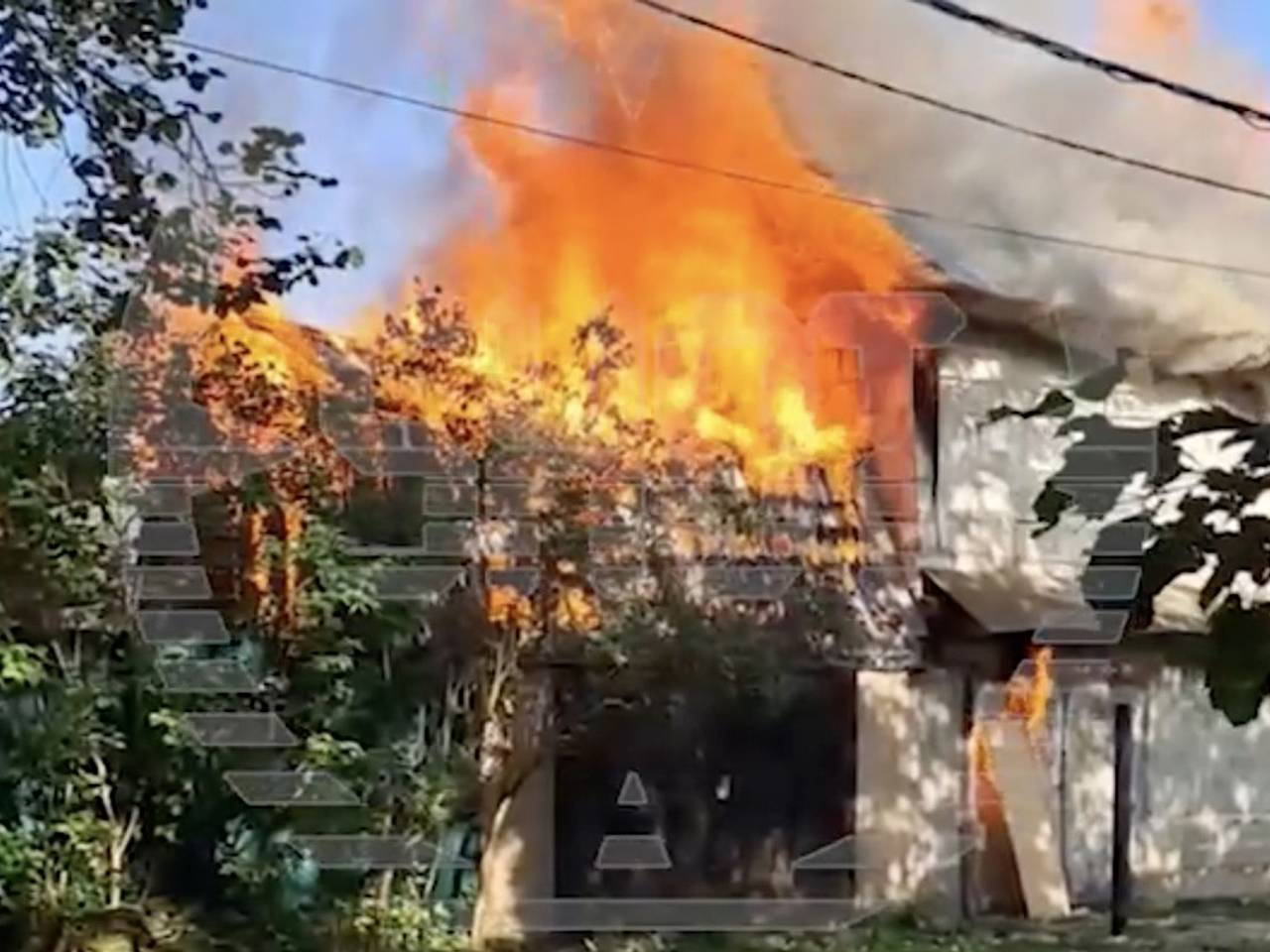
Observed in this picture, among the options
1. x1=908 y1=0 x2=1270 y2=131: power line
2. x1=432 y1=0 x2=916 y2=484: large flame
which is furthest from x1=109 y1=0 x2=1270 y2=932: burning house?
x1=908 y1=0 x2=1270 y2=131: power line

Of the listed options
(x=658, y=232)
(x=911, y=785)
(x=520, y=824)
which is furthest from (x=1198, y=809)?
(x=658, y=232)

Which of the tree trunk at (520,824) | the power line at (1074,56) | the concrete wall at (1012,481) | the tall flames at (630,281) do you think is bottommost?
the tree trunk at (520,824)

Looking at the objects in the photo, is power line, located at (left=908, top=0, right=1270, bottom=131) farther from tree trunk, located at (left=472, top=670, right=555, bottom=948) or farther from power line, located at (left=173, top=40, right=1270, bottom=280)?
tree trunk, located at (left=472, top=670, right=555, bottom=948)

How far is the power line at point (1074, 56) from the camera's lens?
126cm

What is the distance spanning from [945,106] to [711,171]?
235 mm

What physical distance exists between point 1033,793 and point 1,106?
1197mm

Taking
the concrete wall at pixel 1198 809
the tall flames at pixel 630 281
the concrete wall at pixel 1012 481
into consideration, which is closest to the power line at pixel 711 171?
the tall flames at pixel 630 281

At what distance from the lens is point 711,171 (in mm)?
1481

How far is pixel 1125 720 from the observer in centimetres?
153

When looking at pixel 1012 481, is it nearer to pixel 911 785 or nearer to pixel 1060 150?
pixel 1060 150

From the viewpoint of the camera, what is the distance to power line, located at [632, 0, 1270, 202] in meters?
1.33

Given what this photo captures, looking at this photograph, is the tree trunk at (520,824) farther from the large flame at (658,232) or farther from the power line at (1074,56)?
the power line at (1074,56)

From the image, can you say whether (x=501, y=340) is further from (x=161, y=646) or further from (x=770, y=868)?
(x=770, y=868)

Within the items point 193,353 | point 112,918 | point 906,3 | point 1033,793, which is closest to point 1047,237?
point 906,3
